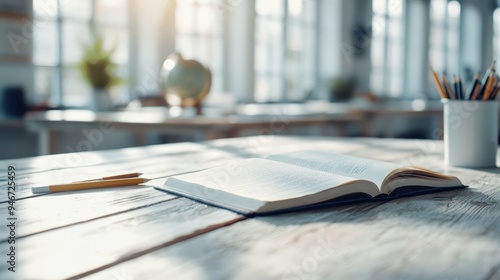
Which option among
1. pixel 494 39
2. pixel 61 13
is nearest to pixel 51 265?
pixel 61 13

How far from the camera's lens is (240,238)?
69 centimetres

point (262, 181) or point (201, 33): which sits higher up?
point (201, 33)

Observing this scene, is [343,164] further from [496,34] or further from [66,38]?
[496,34]

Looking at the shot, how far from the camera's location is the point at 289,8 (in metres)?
6.97

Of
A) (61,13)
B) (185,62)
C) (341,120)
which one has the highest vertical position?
(61,13)

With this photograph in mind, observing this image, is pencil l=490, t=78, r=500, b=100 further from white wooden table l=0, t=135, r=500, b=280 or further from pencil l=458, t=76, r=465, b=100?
white wooden table l=0, t=135, r=500, b=280

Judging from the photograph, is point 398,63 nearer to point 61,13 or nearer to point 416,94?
point 416,94

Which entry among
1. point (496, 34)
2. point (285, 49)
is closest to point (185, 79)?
point (285, 49)

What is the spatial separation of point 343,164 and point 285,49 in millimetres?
5917

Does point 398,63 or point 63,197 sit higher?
point 398,63

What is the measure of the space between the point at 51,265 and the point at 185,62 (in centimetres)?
286

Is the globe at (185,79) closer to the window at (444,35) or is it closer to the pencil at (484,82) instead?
the pencil at (484,82)

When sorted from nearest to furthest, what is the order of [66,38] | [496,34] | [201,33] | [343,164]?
[343,164] < [66,38] < [201,33] < [496,34]

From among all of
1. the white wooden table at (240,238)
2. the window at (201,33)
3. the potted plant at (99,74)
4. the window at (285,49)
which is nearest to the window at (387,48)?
the window at (285,49)
